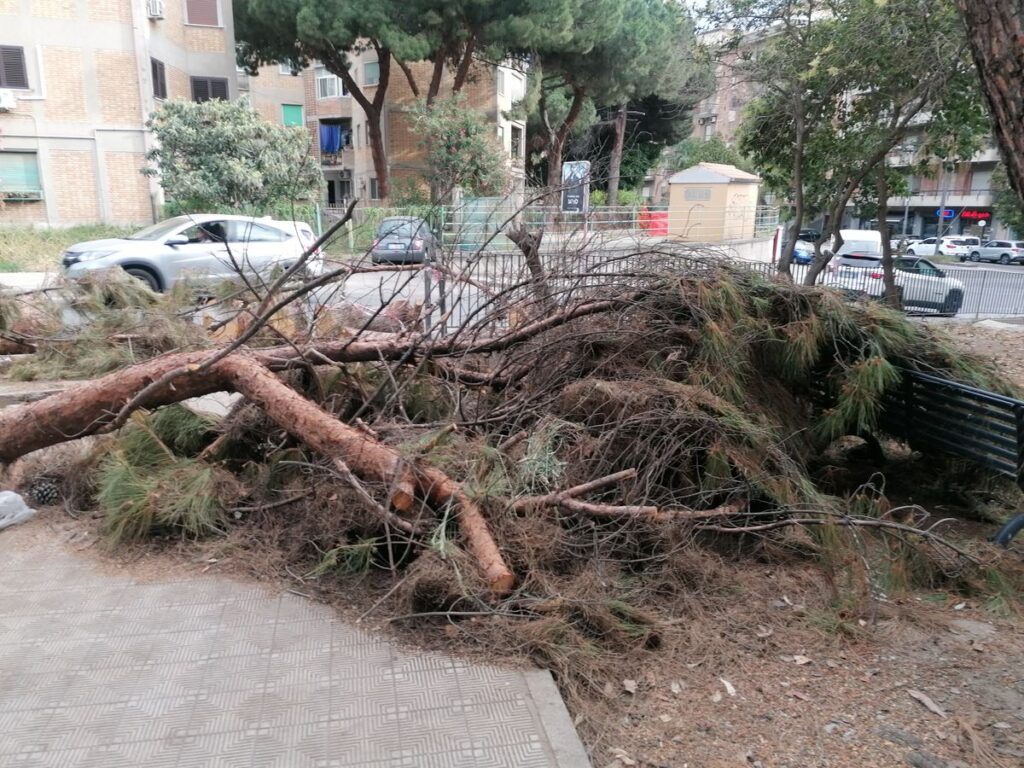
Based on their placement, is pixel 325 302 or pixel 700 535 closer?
pixel 700 535

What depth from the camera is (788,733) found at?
2.78 metres

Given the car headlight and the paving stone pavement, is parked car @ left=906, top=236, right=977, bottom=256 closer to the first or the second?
the car headlight

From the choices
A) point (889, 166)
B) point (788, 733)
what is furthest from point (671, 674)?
point (889, 166)

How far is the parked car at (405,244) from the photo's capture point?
19.0 feet

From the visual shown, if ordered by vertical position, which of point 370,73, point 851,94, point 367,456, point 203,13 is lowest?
point 367,456

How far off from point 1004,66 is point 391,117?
106ft

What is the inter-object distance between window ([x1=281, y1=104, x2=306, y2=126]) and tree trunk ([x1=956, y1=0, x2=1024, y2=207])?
42154 mm

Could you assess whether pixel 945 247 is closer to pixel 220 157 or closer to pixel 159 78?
pixel 220 157

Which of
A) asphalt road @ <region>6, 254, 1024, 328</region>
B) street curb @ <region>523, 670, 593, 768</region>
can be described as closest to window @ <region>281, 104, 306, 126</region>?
asphalt road @ <region>6, 254, 1024, 328</region>

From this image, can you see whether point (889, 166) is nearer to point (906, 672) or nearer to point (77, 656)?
point (906, 672)

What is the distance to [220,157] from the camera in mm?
20422

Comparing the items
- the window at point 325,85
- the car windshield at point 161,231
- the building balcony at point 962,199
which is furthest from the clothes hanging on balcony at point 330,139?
the building balcony at point 962,199

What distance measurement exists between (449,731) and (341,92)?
42184 mm

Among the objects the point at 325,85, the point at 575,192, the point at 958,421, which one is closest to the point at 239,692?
the point at 958,421
